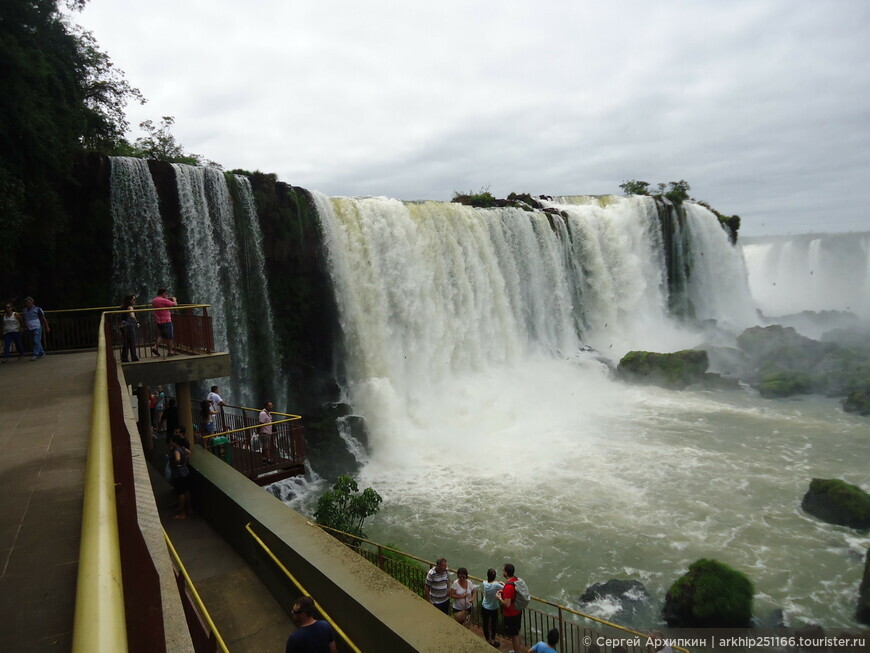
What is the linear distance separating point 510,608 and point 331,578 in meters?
2.75

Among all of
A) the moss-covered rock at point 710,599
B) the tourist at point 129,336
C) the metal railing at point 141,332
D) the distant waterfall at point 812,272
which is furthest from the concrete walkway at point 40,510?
the distant waterfall at point 812,272

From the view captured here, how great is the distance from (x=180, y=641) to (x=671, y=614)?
8721 millimetres

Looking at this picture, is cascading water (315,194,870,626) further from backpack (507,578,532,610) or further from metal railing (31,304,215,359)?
metal railing (31,304,215,359)

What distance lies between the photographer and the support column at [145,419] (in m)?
11.9

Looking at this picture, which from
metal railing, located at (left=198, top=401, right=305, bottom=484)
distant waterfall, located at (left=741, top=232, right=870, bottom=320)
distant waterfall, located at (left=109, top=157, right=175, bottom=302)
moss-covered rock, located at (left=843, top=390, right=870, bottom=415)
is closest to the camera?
metal railing, located at (left=198, top=401, right=305, bottom=484)

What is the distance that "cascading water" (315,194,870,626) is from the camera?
11.5 metres

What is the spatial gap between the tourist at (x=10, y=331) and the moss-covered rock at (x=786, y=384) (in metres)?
26.0

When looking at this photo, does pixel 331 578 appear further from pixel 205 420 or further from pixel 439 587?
pixel 205 420

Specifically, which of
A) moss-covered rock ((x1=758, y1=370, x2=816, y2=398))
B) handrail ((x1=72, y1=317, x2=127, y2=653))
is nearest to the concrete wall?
handrail ((x1=72, y1=317, x2=127, y2=653))

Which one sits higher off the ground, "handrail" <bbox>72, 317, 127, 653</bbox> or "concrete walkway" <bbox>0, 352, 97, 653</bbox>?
"handrail" <bbox>72, 317, 127, 653</bbox>

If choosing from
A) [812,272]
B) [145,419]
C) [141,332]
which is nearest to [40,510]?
[141,332]

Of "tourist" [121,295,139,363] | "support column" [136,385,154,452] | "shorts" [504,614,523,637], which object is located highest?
"tourist" [121,295,139,363]

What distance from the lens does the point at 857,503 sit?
40.8ft

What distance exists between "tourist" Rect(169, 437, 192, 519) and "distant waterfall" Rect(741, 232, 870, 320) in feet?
177
